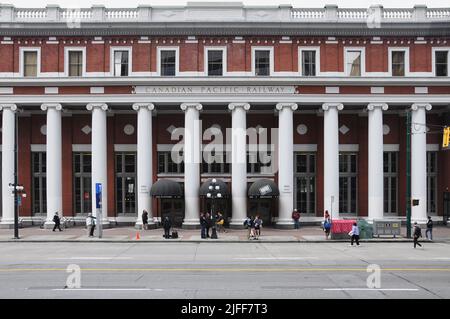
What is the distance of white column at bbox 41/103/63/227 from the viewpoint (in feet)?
119

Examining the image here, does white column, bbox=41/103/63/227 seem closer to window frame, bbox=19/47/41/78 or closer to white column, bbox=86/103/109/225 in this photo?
white column, bbox=86/103/109/225

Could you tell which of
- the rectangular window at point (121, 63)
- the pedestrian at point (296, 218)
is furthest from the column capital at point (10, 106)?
the pedestrian at point (296, 218)

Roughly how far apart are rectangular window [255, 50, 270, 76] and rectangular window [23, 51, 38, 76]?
16.5m

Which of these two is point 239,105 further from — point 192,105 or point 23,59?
point 23,59

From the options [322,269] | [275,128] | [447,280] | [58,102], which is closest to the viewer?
[447,280]

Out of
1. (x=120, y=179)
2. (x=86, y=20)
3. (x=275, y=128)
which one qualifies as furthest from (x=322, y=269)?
(x=86, y=20)

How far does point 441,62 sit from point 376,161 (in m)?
8.96

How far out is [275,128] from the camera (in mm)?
39219

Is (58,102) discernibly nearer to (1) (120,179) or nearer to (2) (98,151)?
(2) (98,151)

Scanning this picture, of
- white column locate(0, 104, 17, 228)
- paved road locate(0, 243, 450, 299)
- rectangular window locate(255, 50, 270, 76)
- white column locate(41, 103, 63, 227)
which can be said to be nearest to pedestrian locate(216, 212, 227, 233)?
paved road locate(0, 243, 450, 299)

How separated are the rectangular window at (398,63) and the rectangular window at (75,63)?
23.4m

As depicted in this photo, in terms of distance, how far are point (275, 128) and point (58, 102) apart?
16598 mm

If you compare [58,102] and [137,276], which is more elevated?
[58,102]

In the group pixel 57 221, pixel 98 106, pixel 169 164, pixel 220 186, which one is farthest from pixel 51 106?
pixel 220 186
